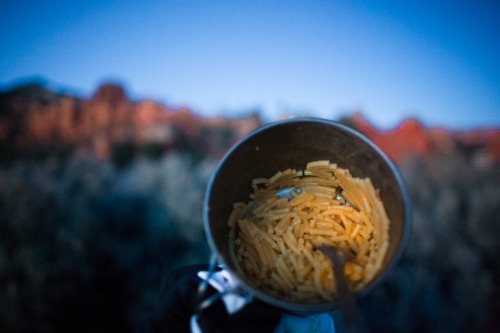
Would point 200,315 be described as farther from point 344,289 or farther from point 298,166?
point 298,166

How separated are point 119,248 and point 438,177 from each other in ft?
30.2

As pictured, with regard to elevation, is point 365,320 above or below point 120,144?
below

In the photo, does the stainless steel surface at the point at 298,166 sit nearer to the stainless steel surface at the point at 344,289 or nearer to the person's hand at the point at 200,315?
the stainless steel surface at the point at 344,289

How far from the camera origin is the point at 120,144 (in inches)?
441

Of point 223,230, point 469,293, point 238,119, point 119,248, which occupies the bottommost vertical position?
point 469,293

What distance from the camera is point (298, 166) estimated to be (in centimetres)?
190

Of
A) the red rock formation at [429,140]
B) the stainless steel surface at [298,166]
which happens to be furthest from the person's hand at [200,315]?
the red rock formation at [429,140]

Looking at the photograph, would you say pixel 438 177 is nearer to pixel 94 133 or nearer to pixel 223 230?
pixel 223 230

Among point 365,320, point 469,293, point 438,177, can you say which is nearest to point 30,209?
point 365,320

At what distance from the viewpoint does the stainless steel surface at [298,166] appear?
→ 4.09 ft

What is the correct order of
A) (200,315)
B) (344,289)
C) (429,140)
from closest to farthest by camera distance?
(344,289)
(200,315)
(429,140)

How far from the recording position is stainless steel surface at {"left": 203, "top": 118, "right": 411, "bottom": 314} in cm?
125

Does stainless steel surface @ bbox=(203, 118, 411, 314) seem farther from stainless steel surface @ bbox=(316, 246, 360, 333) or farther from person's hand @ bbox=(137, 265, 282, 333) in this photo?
person's hand @ bbox=(137, 265, 282, 333)

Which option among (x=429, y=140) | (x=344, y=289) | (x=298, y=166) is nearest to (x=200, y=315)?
(x=344, y=289)
